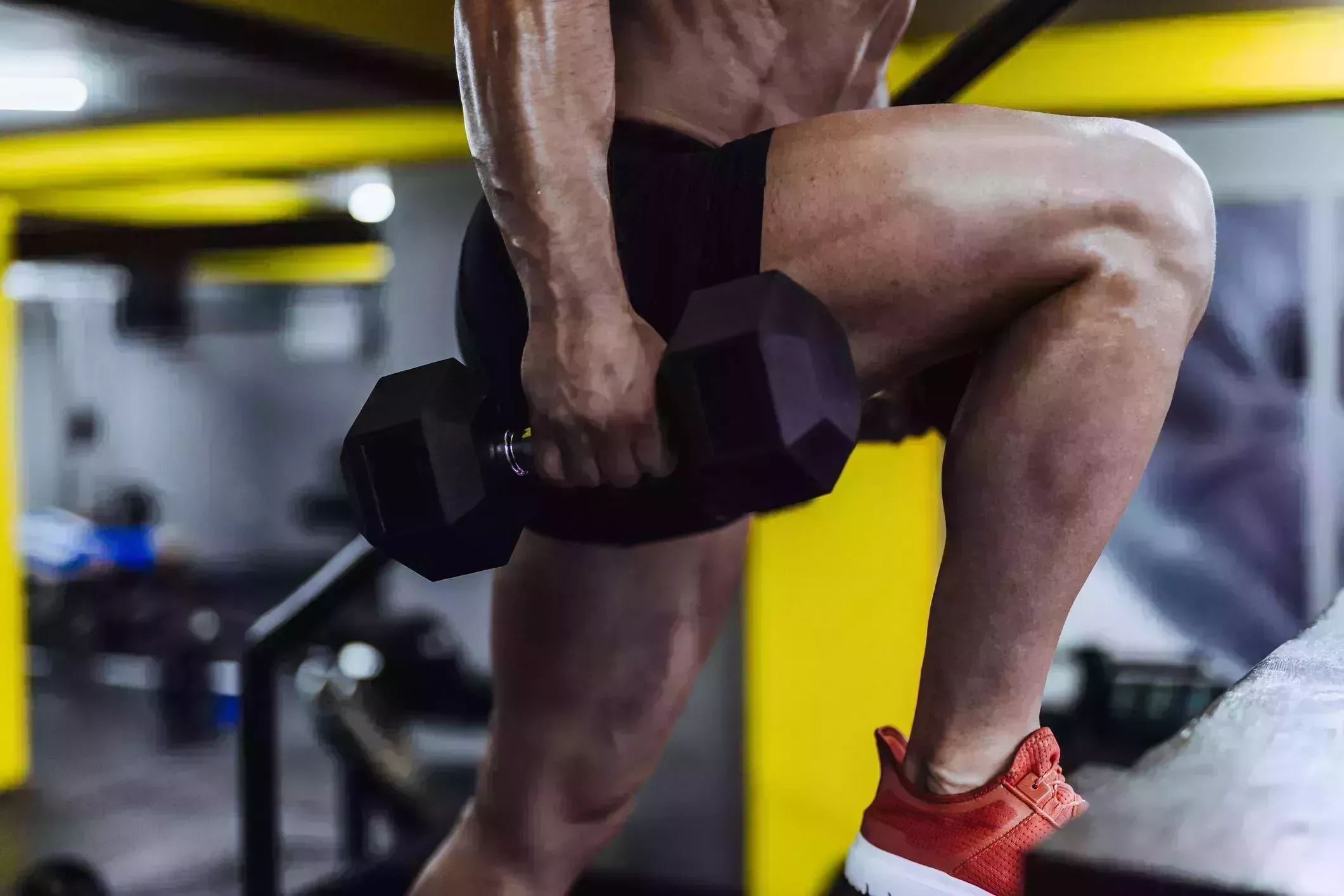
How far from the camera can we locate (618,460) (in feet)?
1.93

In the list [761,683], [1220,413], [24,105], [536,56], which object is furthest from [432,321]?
[536,56]

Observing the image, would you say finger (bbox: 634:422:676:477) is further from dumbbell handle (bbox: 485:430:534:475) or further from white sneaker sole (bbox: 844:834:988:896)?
white sneaker sole (bbox: 844:834:988:896)

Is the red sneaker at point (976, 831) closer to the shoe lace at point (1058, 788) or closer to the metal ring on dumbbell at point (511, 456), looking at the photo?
the shoe lace at point (1058, 788)

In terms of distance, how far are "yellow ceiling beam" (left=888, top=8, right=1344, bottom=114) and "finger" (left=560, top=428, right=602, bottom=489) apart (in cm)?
187

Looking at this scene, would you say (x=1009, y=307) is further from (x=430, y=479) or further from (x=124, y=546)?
(x=124, y=546)

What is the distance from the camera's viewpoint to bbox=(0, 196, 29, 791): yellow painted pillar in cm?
443

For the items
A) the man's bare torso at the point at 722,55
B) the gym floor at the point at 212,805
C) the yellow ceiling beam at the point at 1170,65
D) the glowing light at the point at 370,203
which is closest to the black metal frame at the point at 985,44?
the man's bare torso at the point at 722,55

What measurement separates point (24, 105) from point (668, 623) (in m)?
3.11

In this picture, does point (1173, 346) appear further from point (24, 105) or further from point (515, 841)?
point (24, 105)

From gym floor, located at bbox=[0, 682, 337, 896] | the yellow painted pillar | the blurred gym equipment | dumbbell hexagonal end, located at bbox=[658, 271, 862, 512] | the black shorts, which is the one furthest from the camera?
the yellow painted pillar

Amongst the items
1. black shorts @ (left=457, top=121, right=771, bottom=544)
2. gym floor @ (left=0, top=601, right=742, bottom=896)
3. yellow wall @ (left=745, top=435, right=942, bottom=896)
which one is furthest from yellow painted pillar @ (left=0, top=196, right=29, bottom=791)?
black shorts @ (left=457, top=121, right=771, bottom=544)

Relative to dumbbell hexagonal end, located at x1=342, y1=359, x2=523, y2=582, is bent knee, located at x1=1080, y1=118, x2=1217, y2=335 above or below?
above

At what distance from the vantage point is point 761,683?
281cm

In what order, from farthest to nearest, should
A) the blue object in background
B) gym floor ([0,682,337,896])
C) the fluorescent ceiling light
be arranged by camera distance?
the blue object in background
gym floor ([0,682,337,896])
the fluorescent ceiling light
